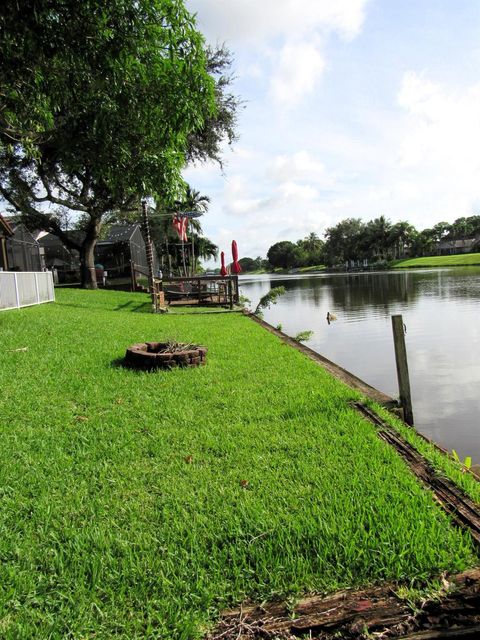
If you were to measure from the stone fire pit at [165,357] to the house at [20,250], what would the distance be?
16.9 metres

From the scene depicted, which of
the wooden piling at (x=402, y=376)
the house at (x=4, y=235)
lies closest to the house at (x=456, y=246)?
the house at (x=4, y=235)

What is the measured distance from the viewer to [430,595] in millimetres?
2189

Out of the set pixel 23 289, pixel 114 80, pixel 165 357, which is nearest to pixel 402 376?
pixel 165 357

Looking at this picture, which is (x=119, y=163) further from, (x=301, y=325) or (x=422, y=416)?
(x=301, y=325)

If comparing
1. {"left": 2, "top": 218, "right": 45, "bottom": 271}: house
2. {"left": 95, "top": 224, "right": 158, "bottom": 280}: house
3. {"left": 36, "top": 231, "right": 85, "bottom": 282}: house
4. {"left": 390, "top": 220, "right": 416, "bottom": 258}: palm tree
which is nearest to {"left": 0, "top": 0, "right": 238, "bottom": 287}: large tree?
{"left": 2, "top": 218, "right": 45, "bottom": 271}: house

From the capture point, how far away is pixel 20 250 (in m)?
23.9

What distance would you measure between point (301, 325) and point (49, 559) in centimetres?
1597

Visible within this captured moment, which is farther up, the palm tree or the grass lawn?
the palm tree

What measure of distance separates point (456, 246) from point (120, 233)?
101m

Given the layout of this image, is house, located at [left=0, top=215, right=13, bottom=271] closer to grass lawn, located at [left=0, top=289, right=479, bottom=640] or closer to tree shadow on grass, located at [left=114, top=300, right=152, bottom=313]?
tree shadow on grass, located at [left=114, top=300, right=152, bottom=313]

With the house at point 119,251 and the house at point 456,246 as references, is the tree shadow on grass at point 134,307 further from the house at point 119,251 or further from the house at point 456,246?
the house at point 456,246

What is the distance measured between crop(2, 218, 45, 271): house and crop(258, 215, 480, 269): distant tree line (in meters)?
89.5

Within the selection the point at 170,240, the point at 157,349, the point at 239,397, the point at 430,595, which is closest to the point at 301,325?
the point at 157,349

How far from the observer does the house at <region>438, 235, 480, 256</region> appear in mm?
108319
